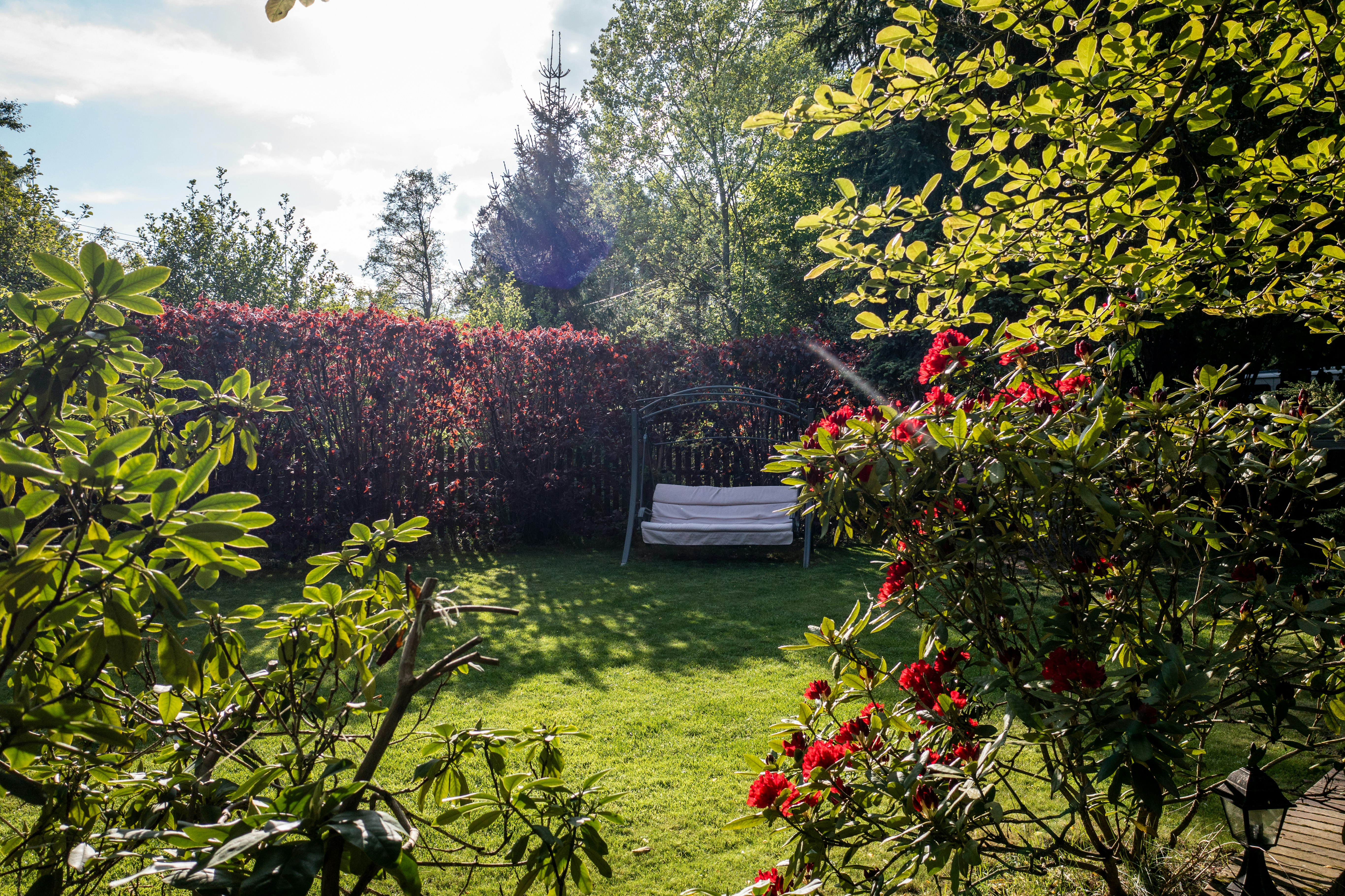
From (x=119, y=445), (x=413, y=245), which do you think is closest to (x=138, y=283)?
(x=119, y=445)

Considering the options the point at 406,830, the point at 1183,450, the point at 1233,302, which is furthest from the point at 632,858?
the point at 1233,302

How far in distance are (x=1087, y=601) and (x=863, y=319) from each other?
2.74 ft

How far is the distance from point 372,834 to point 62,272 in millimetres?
813

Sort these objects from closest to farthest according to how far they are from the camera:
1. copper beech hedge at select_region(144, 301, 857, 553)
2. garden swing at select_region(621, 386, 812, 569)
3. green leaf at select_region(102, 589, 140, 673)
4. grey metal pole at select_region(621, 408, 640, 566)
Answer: green leaf at select_region(102, 589, 140, 673), copper beech hedge at select_region(144, 301, 857, 553), garden swing at select_region(621, 386, 812, 569), grey metal pole at select_region(621, 408, 640, 566)

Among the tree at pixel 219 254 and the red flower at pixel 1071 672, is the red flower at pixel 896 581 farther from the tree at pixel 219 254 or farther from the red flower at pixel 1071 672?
the tree at pixel 219 254

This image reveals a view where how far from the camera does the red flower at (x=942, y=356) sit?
1967mm

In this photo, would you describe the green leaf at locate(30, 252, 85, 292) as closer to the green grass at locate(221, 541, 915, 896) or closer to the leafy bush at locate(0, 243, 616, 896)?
the leafy bush at locate(0, 243, 616, 896)

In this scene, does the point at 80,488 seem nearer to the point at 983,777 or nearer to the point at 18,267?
the point at 983,777

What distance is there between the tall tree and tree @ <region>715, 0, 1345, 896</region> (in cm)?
2476

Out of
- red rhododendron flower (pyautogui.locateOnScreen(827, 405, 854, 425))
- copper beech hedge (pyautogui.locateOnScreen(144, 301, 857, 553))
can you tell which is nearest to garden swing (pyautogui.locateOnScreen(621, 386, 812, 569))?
copper beech hedge (pyautogui.locateOnScreen(144, 301, 857, 553))

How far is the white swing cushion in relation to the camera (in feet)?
23.6

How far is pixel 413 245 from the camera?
119 ft

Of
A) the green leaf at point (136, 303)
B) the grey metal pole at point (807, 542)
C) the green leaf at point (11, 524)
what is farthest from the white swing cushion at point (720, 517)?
the green leaf at point (11, 524)

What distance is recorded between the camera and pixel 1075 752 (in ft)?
4.88
